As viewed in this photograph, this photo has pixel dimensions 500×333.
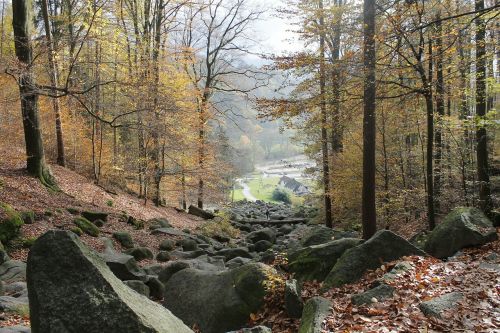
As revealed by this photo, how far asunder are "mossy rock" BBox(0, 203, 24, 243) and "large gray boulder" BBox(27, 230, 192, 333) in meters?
6.95

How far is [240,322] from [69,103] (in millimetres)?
16083

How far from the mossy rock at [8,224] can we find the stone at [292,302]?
22.4ft

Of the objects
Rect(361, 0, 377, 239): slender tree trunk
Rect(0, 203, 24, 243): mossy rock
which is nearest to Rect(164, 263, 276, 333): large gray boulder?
Rect(0, 203, 24, 243): mossy rock

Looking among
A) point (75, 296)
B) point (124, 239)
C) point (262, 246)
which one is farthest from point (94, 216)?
point (75, 296)

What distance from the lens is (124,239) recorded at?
1193 centimetres

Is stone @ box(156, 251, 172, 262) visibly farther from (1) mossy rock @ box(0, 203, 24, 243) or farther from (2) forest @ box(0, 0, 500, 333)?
(1) mossy rock @ box(0, 203, 24, 243)

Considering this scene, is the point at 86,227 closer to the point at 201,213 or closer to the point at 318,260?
the point at 318,260

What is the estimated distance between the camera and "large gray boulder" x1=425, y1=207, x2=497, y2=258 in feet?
27.1

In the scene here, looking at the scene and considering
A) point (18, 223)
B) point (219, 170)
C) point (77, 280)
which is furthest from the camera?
point (219, 170)

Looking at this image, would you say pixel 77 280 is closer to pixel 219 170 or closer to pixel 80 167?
pixel 80 167

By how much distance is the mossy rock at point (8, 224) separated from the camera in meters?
9.20

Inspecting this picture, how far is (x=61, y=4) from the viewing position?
81.9ft

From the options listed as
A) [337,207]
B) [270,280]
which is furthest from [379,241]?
[337,207]

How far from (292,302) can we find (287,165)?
13.7 meters
